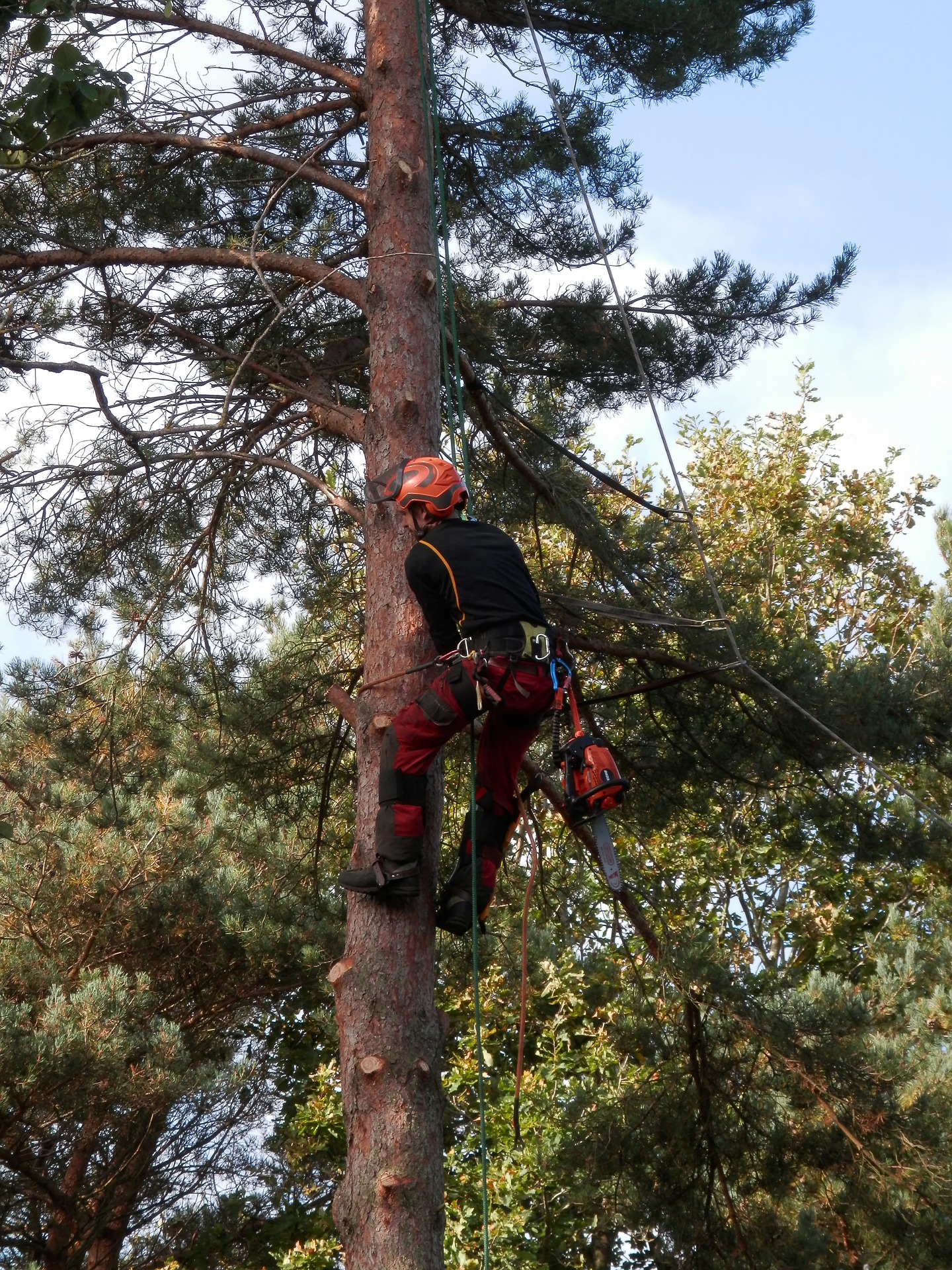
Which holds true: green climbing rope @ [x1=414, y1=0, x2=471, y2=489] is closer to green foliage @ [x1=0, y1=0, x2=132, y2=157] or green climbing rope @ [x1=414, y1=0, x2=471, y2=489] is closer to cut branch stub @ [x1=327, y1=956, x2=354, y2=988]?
green foliage @ [x1=0, y1=0, x2=132, y2=157]

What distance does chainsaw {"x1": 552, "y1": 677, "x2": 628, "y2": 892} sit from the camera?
428 cm

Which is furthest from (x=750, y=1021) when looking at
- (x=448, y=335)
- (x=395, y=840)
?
(x=448, y=335)

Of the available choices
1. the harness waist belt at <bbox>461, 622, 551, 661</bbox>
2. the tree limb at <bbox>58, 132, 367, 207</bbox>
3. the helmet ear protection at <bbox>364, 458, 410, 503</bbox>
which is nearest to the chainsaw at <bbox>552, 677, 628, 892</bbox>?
the harness waist belt at <bbox>461, 622, 551, 661</bbox>

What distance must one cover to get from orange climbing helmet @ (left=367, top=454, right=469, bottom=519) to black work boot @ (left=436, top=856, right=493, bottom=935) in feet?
3.86

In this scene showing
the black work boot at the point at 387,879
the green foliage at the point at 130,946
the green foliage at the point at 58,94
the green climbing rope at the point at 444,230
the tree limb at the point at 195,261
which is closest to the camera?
the green foliage at the point at 58,94

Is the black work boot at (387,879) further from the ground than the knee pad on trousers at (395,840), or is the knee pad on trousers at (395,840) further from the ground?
the knee pad on trousers at (395,840)

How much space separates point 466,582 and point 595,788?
78 centimetres

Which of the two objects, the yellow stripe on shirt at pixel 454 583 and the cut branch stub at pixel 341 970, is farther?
the yellow stripe on shirt at pixel 454 583

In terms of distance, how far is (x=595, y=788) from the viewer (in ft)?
14.1

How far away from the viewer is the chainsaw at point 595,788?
168 inches

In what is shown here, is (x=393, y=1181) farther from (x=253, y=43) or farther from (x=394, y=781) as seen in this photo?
(x=253, y=43)

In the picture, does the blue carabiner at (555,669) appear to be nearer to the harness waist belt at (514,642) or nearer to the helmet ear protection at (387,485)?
the harness waist belt at (514,642)

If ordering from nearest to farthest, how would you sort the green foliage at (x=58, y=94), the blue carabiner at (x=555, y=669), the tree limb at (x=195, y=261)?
the green foliage at (x=58, y=94) → the blue carabiner at (x=555, y=669) → the tree limb at (x=195, y=261)

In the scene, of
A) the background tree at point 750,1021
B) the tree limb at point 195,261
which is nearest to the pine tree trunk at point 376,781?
the tree limb at point 195,261
